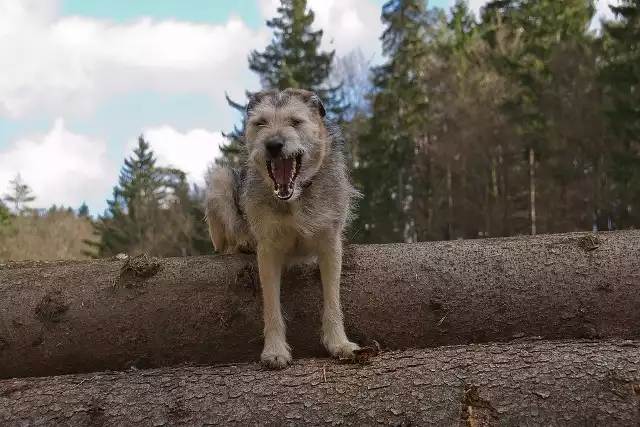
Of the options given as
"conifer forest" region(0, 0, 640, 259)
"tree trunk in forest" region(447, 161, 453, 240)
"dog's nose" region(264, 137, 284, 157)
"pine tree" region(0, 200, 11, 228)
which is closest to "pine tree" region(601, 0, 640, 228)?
"conifer forest" region(0, 0, 640, 259)

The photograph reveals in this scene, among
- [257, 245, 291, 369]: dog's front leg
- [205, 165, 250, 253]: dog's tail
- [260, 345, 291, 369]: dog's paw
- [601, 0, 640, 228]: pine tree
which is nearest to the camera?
[260, 345, 291, 369]: dog's paw

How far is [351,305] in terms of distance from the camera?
188 inches

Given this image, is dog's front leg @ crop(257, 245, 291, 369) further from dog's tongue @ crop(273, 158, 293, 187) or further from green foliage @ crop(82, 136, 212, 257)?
green foliage @ crop(82, 136, 212, 257)

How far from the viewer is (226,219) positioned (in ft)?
18.1

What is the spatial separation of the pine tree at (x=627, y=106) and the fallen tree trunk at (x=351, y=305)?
62.7 feet

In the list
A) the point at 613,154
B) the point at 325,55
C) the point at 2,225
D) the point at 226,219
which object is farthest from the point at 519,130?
the point at 2,225

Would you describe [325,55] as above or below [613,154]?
above

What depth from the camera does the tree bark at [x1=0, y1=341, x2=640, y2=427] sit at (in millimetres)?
3529

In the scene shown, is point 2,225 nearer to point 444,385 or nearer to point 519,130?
point 519,130

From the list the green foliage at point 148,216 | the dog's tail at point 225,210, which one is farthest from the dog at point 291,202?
the green foliage at point 148,216

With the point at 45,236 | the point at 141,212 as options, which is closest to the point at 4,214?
the point at 45,236

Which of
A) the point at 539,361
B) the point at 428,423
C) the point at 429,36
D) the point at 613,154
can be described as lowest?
the point at 428,423

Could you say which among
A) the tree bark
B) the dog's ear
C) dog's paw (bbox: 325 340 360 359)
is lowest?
Answer: the tree bark

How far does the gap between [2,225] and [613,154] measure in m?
37.9
